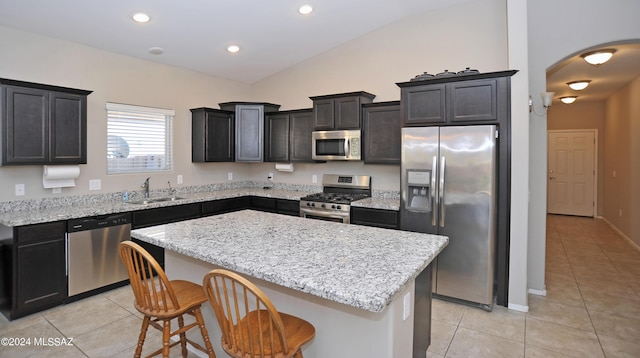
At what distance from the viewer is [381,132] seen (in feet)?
14.4

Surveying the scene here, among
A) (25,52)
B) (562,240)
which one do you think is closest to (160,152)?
(25,52)

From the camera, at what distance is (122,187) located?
4.42m

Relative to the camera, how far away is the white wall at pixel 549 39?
3.40m

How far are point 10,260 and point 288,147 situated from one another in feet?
11.1

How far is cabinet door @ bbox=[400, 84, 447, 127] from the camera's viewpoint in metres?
3.55

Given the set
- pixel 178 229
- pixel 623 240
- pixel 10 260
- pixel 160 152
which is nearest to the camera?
pixel 178 229

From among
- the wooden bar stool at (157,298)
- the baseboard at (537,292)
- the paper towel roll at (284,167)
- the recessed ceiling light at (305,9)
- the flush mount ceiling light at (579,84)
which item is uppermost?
the recessed ceiling light at (305,9)

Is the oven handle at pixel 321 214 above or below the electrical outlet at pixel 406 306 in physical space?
above

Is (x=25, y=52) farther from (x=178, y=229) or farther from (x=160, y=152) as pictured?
(x=178, y=229)

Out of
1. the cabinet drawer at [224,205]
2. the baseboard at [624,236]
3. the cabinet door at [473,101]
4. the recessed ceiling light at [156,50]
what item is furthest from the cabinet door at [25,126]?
the baseboard at [624,236]

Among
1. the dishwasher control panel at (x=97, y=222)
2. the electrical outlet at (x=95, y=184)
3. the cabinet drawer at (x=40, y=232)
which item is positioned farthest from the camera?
the electrical outlet at (x=95, y=184)

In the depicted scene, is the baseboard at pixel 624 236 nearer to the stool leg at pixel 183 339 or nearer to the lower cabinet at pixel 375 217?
the lower cabinet at pixel 375 217

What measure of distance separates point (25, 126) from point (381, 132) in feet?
12.2

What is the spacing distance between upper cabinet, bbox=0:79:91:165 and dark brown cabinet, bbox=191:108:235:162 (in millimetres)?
1592
